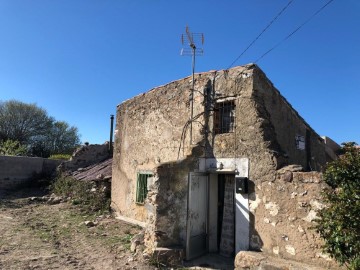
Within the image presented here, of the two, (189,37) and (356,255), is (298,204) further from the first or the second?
(189,37)

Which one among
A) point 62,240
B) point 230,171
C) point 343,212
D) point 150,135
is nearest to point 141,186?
point 150,135

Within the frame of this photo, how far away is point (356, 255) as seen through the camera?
5.05m

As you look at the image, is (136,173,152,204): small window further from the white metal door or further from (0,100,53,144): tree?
(0,100,53,144): tree

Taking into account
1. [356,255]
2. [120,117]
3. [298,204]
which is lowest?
[356,255]

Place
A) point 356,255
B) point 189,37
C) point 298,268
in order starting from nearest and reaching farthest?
point 356,255, point 298,268, point 189,37

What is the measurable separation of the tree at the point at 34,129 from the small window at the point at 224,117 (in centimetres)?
2734

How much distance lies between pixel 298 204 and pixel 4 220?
32.4ft

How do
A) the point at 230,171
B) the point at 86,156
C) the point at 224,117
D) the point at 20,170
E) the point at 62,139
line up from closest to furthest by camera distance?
the point at 230,171 → the point at 224,117 → the point at 20,170 → the point at 86,156 → the point at 62,139

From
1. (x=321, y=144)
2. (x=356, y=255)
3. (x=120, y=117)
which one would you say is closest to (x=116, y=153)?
(x=120, y=117)

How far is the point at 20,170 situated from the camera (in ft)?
58.3

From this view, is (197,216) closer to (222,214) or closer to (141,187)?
(222,214)

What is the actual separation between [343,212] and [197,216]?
389cm

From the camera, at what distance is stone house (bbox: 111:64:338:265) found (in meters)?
6.60

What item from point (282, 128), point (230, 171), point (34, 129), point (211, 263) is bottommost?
point (211, 263)
